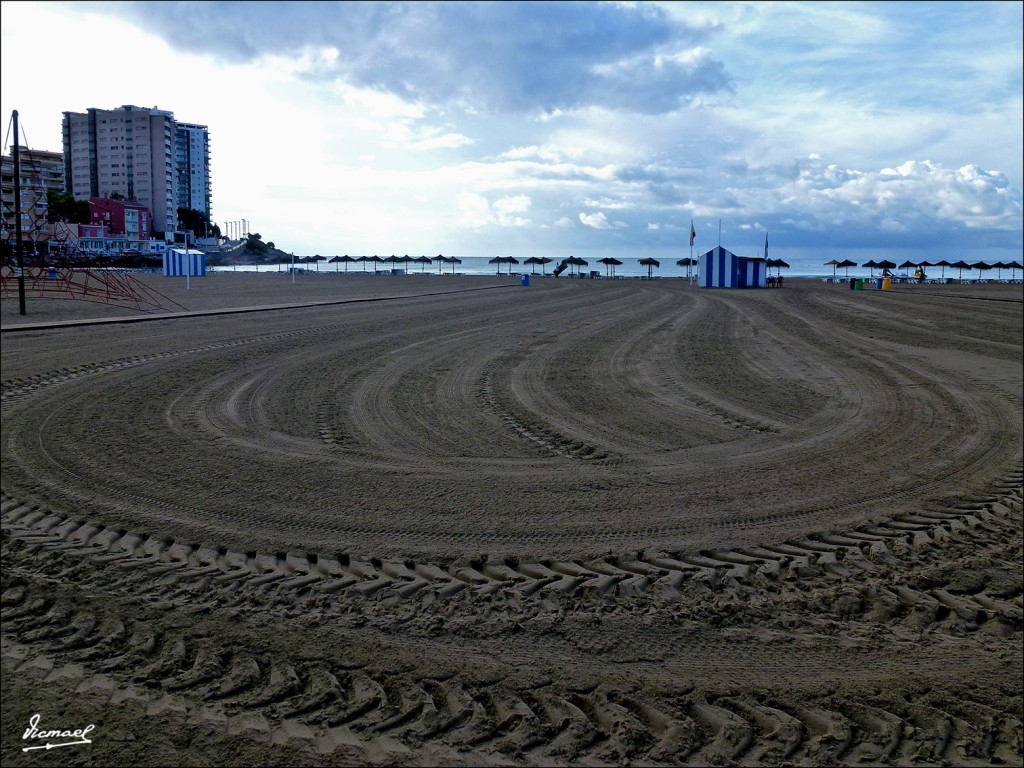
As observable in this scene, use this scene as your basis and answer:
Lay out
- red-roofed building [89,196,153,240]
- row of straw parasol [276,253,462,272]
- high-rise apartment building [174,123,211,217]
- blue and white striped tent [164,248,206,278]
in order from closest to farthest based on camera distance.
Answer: blue and white striped tent [164,248,206,278]
red-roofed building [89,196,153,240]
row of straw parasol [276,253,462,272]
high-rise apartment building [174,123,211,217]

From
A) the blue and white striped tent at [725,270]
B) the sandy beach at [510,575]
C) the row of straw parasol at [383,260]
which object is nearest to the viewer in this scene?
the sandy beach at [510,575]

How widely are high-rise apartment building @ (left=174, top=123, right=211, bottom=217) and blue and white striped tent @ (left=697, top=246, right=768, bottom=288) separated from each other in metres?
129

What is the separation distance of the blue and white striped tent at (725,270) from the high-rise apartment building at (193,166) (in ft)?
425

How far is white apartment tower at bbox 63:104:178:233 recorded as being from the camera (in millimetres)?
125500

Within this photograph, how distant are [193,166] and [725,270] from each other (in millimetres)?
139340

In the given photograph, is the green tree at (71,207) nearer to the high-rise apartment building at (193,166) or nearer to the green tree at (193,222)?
the green tree at (193,222)

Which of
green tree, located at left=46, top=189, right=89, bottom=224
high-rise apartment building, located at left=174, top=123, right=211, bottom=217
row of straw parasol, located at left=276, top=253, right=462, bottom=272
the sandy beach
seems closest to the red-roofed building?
green tree, located at left=46, top=189, right=89, bottom=224

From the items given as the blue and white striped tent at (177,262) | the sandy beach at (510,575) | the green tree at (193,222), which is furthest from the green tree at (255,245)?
the sandy beach at (510,575)

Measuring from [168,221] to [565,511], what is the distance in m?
135

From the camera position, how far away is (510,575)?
4172mm

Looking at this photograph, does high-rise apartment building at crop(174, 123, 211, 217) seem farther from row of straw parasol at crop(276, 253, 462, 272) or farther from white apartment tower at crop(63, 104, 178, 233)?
row of straw parasol at crop(276, 253, 462, 272)

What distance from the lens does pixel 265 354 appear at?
41.7ft

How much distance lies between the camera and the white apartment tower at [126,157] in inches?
4941

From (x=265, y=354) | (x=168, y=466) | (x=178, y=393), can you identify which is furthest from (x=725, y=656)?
(x=265, y=354)
